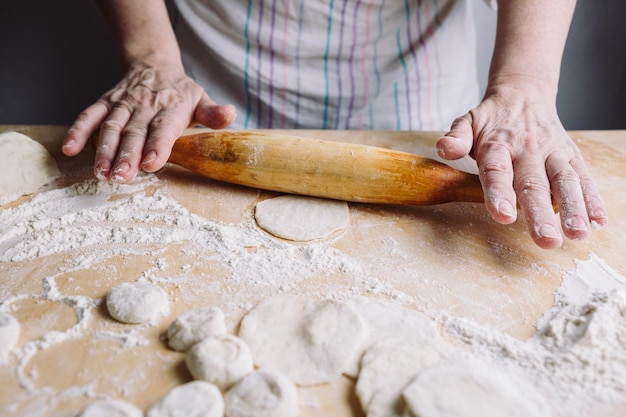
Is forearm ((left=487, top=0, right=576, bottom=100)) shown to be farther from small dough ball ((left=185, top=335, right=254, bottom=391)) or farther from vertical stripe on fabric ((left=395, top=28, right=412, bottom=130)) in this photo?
small dough ball ((left=185, top=335, right=254, bottom=391))

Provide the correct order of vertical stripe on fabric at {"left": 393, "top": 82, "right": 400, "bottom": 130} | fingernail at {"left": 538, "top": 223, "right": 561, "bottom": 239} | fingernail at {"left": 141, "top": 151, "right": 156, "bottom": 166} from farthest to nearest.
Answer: vertical stripe on fabric at {"left": 393, "top": 82, "right": 400, "bottom": 130}
fingernail at {"left": 141, "top": 151, "right": 156, "bottom": 166}
fingernail at {"left": 538, "top": 223, "right": 561, "bottom": 239}

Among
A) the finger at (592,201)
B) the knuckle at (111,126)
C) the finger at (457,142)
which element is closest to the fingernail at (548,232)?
the finger at (592,201)

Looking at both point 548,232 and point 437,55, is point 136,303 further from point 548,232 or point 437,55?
point 437,55

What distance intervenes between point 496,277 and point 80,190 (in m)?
1.07

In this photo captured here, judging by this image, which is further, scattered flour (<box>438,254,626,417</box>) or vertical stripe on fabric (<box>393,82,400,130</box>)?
vertical stripe on fabric (<box>393,82,400,130</box>)

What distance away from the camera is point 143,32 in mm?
1784

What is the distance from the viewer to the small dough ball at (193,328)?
2.97 feet

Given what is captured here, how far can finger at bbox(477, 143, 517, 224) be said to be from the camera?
1.14m

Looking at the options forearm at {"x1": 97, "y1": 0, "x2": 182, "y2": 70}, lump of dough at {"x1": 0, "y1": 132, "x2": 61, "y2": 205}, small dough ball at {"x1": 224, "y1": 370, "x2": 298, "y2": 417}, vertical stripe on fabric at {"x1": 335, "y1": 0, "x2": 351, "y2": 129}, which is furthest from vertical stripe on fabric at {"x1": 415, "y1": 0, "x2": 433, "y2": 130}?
small dough ball at {"x1": 224, "y1": 370, "x2": 298, "y2": 417}

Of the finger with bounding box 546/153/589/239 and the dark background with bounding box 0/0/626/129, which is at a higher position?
the finger with bounding box 546/153/589/239

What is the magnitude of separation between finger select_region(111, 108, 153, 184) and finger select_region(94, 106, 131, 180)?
0.05ft

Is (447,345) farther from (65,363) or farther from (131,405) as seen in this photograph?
(65,363)

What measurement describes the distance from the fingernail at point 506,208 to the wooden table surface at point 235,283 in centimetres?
10

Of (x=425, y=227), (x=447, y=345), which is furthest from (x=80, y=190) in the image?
(x=447, y=345)
